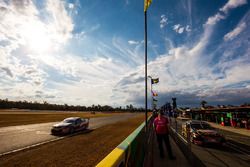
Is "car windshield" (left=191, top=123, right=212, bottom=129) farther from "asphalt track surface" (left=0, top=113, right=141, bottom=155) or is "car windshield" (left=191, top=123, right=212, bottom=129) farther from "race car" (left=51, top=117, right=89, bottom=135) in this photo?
"race car" (left=51, top=117, right=89, bottom=135)

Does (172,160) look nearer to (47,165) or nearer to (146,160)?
(146,160)

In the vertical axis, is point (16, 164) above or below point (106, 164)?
below

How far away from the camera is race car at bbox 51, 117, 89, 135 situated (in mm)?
15031

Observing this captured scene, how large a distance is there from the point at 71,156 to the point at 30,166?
6.25 feet

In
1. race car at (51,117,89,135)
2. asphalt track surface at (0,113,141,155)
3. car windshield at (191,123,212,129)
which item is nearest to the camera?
asphalt track surface at (0,113,141,155)

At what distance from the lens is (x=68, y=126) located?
52.0ft

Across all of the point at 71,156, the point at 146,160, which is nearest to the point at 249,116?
the point at 146,160

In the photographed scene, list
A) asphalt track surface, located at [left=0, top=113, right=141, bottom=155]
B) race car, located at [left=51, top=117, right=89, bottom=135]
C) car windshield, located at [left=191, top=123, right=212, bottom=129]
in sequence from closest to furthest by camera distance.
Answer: asphalt track surface, located at [left=0, top=113, right=141, bottom=155]
car windshield, located at [left=191, top=123, right=212, bottom=129]
race car, located at [left=51, top=117, right=89, bottom=135]

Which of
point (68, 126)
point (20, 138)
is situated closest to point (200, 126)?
point (68, 126)

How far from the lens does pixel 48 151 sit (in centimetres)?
881

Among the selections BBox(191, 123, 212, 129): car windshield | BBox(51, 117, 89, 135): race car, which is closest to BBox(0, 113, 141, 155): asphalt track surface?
BBox(51, 117, 89, 135): race car

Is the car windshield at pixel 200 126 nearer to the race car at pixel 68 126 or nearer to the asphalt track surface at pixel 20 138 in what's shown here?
the asphalt track surface at pixel 20 138

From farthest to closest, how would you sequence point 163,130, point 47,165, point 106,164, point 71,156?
point 71,156, point 163,130, point 47,165, point 106,164

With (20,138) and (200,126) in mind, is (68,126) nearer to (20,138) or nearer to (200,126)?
(20,138)
